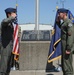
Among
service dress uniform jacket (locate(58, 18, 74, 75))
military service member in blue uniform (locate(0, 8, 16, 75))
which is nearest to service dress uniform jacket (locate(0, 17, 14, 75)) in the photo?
military service member in blue uniform (locate(0, 8, 16, 75))

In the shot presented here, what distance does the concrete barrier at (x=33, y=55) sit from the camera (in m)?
8.48

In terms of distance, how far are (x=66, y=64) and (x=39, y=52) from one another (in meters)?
2.33

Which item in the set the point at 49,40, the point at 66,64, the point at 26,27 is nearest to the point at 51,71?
the point at 49,40

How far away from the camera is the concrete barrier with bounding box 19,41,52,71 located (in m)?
8.48

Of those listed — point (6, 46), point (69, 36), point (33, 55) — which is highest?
point (69, 36)

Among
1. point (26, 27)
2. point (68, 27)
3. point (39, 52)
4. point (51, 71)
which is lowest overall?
point (26, 27)

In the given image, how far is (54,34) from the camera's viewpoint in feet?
28.3

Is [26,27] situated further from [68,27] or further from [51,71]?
[68,27]

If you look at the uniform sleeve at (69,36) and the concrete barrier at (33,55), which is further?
the concrete barrier at (33,55)

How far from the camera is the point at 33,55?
852cm

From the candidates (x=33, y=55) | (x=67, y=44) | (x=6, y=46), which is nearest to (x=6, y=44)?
(x=6, y=46)

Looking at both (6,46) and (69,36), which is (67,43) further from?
(6,46)

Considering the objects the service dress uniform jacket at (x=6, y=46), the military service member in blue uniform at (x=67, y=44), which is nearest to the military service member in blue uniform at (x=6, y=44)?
the service dress uniform jacket at (x=6, y=46)

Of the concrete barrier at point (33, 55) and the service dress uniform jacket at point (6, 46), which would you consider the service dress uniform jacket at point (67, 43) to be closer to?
the service dress uniform jacket at point (6, 46)
